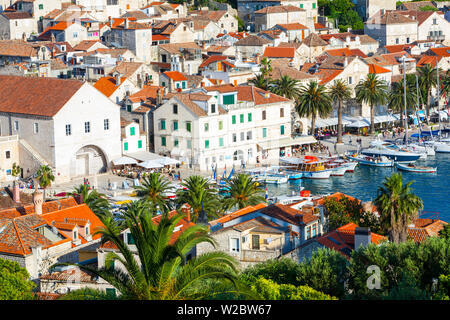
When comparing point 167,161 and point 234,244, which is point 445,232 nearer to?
point 234,244

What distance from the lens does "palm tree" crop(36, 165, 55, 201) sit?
76188 millimetres

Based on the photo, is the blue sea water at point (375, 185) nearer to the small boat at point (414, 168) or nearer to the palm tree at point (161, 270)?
the small boat at point (414, 168)

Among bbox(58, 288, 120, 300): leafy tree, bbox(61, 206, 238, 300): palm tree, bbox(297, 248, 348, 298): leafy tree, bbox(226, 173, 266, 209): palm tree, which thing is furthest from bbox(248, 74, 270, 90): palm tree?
bbox(61, 206, 238, 300): palm tree

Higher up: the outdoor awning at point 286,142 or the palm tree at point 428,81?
the palm tree at point 428,81

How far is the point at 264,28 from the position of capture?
15162 cm

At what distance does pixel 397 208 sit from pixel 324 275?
1304 cm

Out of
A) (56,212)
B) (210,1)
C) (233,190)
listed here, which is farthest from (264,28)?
(56,212)

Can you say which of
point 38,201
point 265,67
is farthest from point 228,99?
point 38,201

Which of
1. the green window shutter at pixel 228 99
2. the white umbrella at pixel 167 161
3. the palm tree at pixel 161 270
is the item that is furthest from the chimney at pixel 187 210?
the green window shutter at pixel 228 99

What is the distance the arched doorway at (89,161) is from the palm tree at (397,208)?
126ft

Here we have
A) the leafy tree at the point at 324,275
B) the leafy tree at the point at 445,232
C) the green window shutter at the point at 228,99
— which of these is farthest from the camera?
the green window shutter at the point at 228,99

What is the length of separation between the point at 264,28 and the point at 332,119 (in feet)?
156

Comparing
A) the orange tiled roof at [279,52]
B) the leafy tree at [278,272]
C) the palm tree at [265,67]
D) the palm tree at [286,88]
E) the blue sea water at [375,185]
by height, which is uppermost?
the orange tiled roof at [279,52]

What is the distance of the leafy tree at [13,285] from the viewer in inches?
1526
